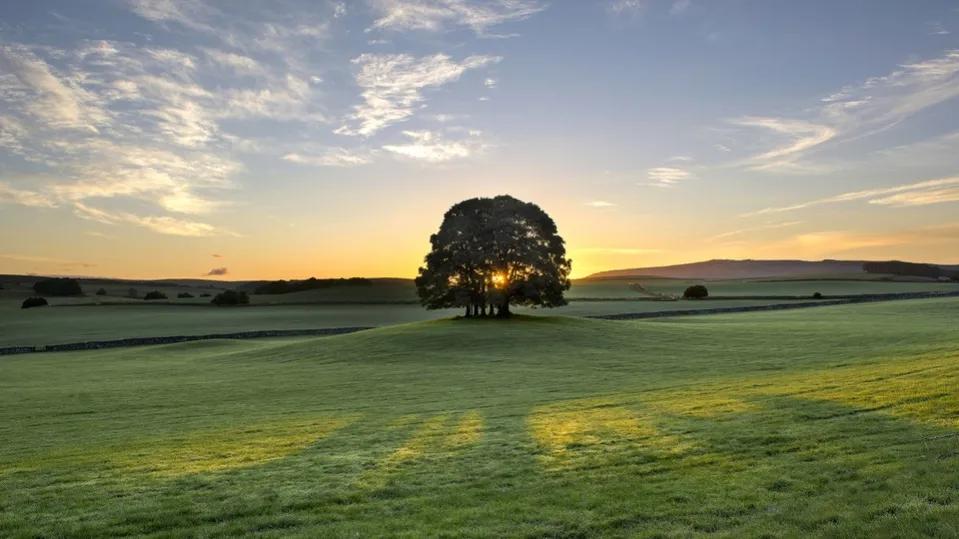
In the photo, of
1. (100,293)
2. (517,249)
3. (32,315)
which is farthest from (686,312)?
(100,293)

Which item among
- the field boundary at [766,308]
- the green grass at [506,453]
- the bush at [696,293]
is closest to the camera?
the green grass at [506,453]

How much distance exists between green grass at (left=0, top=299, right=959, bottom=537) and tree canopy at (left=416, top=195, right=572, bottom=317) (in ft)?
89.3

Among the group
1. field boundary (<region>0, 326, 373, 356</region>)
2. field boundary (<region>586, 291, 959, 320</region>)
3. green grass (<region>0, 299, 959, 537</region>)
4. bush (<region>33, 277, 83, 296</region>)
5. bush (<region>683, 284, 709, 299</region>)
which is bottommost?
field boundary (<region>0, 326, 373, 356</region>)

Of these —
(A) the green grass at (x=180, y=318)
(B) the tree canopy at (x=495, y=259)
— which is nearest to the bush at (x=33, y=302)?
(A) the green grass at (x=180, y=318)

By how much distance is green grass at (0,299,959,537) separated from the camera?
32.8 feet

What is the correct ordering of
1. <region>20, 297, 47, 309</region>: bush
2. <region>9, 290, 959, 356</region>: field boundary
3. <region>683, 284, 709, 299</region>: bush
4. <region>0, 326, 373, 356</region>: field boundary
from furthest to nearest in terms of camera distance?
1. <region>683, 284, 709, 299</region>: bush
2. <region>20, 297, 47, 309</region>: bush
3. <region>9, 290, 959, 356</region>: field boundary
4. <region>0, 326, 373, 356</region>: field boundary

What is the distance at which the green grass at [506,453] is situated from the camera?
9.99 metres

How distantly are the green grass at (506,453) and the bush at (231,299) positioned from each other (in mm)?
85064

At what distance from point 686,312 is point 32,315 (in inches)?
3543

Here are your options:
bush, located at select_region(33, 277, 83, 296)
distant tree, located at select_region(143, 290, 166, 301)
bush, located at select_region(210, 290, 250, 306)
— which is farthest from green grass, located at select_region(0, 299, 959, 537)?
bush, located at select_region(33, 277, 83, 296)

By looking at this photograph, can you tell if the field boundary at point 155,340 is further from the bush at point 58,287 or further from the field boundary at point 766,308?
the bush at point 58,287

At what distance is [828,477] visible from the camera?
435 inches

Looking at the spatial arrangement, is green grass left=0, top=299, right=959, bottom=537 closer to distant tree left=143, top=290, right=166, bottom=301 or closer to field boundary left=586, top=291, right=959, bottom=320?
field boundary left=586, top=291, right=959, bottom=320

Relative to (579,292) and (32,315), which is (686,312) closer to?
(579,292)
